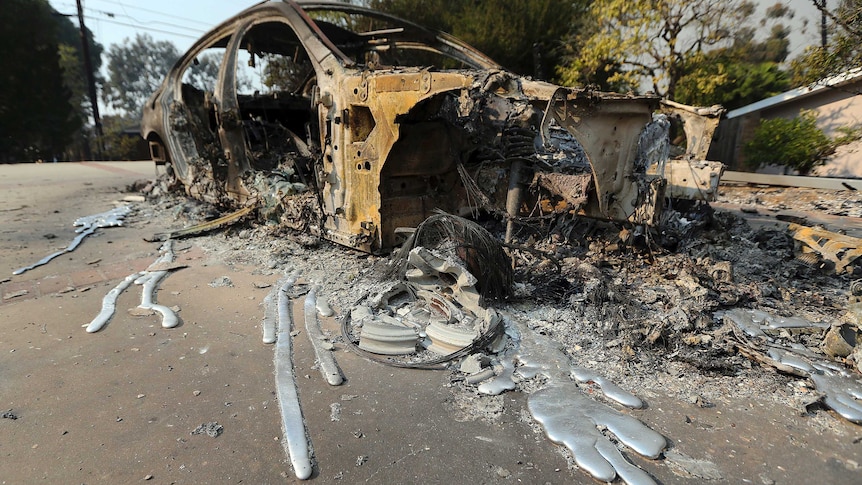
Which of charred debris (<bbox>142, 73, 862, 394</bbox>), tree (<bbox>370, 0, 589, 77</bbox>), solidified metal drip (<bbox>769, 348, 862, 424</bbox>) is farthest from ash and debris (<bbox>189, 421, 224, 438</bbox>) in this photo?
tree (<bbox>370, 0, 589, 77</bbox>)

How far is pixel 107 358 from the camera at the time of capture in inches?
119

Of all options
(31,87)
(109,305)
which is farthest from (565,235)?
(31,87)

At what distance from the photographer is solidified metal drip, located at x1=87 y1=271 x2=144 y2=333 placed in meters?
3.49

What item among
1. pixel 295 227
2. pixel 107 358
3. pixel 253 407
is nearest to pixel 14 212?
pixel 295 227

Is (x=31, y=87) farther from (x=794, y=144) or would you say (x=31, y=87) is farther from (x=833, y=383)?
(x=794, y=144)

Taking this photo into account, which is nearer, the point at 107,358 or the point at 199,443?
the point at 199,443

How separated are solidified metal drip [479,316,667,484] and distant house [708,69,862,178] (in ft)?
32.5

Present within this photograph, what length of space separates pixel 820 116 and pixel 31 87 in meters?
34.4

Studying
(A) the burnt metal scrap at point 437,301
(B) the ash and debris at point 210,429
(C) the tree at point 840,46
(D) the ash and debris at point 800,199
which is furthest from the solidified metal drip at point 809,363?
(D) the ash and debris at point 800,199

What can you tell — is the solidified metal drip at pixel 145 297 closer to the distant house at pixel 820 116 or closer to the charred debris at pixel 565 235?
the charred debris at pixel 565 235

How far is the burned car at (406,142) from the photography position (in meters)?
3.58

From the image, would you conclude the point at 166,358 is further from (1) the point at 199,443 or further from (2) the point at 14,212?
(2) the point at 14,212

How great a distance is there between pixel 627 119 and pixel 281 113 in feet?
21.5

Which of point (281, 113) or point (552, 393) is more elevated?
point (281, 113)
